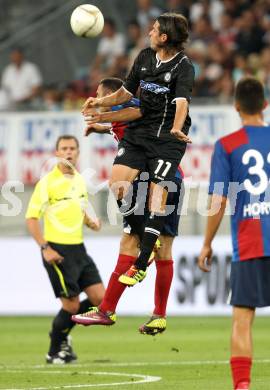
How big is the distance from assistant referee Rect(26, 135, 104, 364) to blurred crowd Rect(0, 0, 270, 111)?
729cm

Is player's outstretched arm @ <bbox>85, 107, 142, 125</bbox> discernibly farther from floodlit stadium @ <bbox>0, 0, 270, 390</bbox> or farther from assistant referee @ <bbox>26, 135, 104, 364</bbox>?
assistant referee @ <bbox>26, 135, 104, 364</bbox>

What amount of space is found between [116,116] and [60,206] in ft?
12.2

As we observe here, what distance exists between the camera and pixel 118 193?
11391 mm

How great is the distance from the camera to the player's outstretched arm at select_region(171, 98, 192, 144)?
10445mm

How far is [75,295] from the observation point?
47.1 feet

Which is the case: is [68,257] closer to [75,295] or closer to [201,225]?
[75,295]

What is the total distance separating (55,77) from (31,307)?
19.3 ft

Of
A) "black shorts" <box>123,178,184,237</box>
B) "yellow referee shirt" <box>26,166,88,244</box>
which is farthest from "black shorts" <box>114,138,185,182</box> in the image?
"yellow referee shirt" <box>26,166,88,244</box>

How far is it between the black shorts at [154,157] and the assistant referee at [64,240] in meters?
3.23

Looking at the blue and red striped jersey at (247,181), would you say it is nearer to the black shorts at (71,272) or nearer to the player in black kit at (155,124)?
the player in black kit at (155,124)

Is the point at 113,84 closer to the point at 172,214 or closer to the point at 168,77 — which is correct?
the point at 168,77

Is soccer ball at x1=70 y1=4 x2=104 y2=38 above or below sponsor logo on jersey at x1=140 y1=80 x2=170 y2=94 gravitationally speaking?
above

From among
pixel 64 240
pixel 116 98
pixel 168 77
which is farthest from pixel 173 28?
pixel 64 240

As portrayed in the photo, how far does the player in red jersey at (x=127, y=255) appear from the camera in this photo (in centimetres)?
1121
